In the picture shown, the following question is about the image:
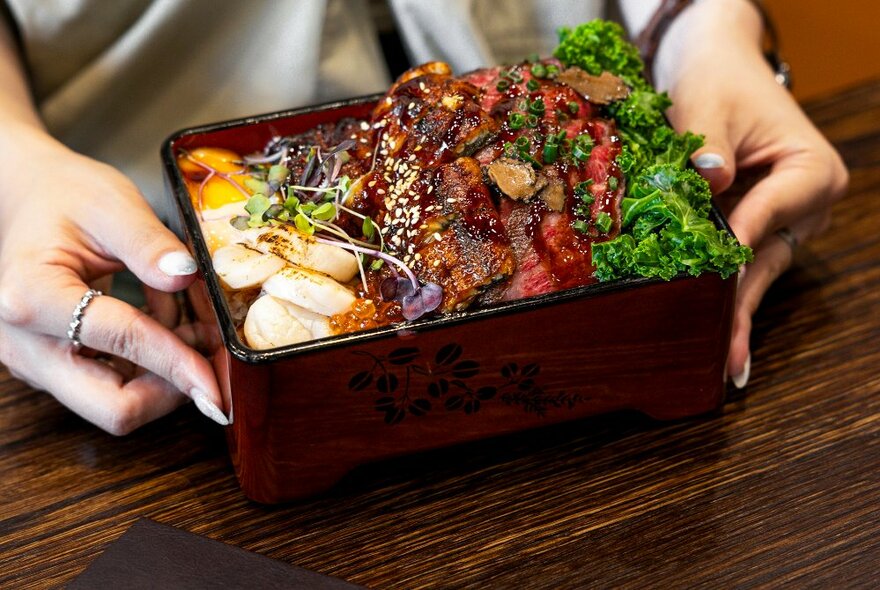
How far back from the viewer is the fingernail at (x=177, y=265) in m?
1.50

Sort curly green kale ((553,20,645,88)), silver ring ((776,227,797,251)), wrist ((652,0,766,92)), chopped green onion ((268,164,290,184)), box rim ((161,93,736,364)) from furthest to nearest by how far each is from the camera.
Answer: wrist ((652,0,766,92)), silver ring ((776,227,797,251)), curly green kale ((553,20,645,88)), chopped green onion ((268,164,290,184)), box rim ((161,93,736,364))

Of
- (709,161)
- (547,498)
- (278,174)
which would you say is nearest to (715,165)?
(709,161)

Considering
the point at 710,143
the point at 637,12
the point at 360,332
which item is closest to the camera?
the point at 360,332

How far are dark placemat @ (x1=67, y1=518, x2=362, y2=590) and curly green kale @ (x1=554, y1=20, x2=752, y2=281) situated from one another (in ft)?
1.97

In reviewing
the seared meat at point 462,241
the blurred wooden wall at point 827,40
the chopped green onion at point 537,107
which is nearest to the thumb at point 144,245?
the seared meat at point 462,241

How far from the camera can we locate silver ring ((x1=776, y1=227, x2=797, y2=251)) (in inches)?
75.1

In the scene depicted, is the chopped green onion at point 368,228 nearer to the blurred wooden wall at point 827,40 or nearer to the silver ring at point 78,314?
the silver ring at point 78,314

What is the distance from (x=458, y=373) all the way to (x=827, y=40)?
2.93 metres

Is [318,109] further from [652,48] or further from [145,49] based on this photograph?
[652,48]

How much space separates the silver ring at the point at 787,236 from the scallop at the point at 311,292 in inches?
36.2

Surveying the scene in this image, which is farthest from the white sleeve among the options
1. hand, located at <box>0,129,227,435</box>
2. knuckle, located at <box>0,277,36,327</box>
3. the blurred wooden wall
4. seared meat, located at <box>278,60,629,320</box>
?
the blurred wooden wall

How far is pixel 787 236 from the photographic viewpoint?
1915mm

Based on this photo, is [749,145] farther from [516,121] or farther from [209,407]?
[209,407]

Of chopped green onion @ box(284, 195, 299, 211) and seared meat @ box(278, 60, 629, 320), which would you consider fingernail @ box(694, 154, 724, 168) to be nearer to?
seared meat @ box(278, 60, 629, 320)
